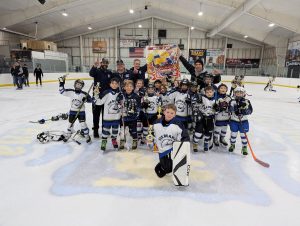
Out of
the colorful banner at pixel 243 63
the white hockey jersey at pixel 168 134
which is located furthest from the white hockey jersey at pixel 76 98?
the colorful banner at pixel 243 63

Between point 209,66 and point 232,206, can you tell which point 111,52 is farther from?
point 232,206

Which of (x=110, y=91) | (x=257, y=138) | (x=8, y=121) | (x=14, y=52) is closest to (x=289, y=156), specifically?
(x=257, y=138)

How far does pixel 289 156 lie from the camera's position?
12.1ft

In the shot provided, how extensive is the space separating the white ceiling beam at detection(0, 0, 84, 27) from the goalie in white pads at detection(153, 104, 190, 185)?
1460cm

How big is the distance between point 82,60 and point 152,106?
77.3 feet

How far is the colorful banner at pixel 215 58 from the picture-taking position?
2395 centimetres

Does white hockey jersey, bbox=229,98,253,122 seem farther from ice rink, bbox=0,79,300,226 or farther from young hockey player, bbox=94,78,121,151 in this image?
young hockey player, bbox=94,78,121,151

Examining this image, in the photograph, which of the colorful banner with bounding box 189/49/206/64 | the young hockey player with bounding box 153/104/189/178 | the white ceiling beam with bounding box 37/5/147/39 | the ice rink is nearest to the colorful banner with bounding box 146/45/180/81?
the ice rink

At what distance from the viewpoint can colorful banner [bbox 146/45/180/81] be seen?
15.0 feet

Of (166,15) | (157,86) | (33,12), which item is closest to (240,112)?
(157,86)

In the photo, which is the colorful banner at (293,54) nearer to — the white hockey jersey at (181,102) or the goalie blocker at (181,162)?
the white hockey jersey at (181,102)

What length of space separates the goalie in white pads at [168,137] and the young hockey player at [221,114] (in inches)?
46.7

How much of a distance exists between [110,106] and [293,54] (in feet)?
59.9

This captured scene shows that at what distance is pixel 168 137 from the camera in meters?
2.74
